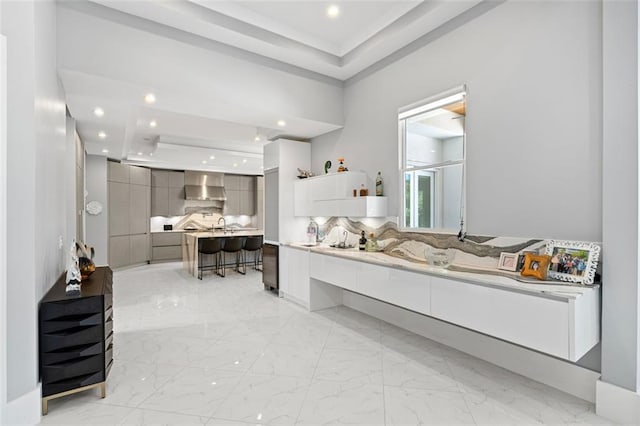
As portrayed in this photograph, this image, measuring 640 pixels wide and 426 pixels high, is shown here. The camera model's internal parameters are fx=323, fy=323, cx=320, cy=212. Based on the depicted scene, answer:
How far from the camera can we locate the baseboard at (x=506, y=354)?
2424 mm

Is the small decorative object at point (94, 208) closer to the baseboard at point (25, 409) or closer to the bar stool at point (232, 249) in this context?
the bar stool at point (232, 249)

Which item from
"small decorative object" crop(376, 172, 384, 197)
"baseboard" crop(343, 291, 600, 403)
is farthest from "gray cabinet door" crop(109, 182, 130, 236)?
"baseboard" crop(343, 291, 600, 403)

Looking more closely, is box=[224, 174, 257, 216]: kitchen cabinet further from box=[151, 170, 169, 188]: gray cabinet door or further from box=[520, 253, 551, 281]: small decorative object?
box=[520, 253, 551, 281]: small decorative object

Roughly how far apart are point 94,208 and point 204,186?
307 cm

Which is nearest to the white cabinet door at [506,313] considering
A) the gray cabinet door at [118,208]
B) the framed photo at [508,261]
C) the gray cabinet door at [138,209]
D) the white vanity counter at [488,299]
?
the white vanity counter at [488,299]

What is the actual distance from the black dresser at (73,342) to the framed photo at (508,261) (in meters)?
3.27

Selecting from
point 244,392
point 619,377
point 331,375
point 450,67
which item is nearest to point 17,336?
point 244,392

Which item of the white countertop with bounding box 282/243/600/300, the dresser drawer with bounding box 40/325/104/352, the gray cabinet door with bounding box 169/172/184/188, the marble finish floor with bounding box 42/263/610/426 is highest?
the gray cabinet door with bounding box 169/172/184/188

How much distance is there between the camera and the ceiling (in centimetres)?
314

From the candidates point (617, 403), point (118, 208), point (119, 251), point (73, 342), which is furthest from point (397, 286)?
point (118, 208)

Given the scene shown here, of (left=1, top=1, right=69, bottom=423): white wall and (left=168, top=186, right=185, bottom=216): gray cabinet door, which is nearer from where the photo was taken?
(left=1, top=1, right=69, bottom=423): white wall

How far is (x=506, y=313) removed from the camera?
7.65 feet

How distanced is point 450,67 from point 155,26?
3.09m

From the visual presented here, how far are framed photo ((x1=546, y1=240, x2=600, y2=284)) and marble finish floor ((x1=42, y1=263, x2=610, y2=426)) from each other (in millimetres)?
931
